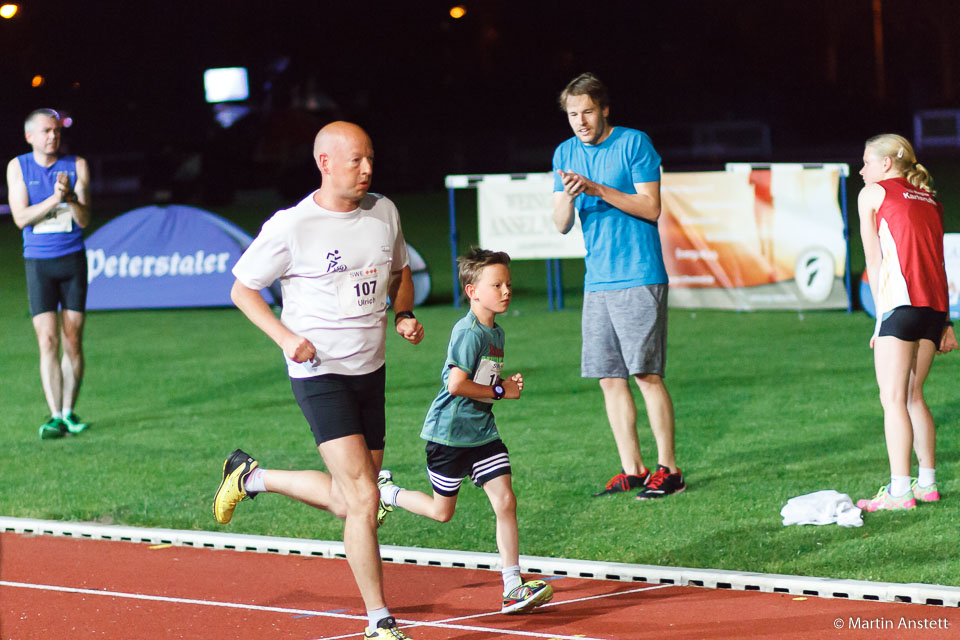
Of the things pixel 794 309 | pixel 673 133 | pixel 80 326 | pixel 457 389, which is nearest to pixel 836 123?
pixel 673 133

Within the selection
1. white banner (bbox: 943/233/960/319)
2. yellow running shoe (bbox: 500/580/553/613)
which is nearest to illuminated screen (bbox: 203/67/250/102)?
white banner (bbox: 943/233/960/319)

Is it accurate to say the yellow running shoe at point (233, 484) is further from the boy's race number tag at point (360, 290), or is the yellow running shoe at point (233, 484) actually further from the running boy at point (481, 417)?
the boy's race number tag at point (360, 290)

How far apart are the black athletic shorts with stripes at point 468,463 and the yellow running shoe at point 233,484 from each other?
94 cm

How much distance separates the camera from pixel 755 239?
15734 mm

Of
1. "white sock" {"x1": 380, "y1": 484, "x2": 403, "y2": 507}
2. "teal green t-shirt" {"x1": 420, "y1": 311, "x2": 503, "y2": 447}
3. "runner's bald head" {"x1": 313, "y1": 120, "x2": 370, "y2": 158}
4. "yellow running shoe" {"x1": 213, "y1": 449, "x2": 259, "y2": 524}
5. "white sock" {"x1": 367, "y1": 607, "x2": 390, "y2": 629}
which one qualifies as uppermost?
"runner's bald head" {"x1": 313, "y1": 120, "x2": 370, "y2": 158}

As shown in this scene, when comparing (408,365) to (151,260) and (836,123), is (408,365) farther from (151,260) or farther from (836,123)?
(836,123)

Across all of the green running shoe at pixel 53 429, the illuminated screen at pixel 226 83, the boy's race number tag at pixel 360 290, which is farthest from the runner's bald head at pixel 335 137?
the illuminated screen at pixel 226 83

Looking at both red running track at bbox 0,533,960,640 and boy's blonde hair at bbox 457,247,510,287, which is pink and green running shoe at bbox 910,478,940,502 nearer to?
red running track at bbox 0,533,960,640

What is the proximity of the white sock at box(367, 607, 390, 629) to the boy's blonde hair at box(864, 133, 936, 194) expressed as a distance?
354 cm

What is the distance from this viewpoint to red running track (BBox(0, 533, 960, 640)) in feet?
17.6

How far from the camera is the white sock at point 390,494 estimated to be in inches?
245

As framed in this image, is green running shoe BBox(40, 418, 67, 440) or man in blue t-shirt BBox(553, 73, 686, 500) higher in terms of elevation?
man in blue t-shirt BBox(553, 73, 686, 500)

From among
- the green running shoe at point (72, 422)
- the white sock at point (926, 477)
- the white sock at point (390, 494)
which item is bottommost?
the white sock at point (926, 477)

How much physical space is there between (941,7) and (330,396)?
169 ft
